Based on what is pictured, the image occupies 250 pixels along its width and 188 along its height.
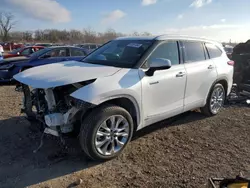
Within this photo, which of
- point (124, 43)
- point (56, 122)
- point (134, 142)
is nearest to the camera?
point (56, 122)

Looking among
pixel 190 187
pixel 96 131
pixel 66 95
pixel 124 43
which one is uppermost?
pixel 124 43

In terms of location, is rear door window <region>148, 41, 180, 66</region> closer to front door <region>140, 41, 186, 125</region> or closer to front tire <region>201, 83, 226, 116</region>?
front door <region>140, 41, 186, 125</region>

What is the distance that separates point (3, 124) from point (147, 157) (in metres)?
2.96

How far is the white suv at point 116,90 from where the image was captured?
3086 mm

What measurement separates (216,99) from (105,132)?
315cm

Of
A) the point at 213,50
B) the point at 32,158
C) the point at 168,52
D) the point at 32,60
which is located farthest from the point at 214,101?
the point at 32,60

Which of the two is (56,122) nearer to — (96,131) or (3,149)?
(96,131)

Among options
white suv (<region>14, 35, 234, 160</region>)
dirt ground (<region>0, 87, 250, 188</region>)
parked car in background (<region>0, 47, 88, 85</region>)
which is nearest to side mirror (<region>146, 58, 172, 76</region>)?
white suv (<region>14, 35, 234, 160</region>)

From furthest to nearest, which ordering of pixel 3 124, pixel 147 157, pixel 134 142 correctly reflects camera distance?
pixel 3 124
pixel 134 142
pixel 147 157

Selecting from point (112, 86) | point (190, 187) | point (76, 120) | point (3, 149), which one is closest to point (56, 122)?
point (76, 120)

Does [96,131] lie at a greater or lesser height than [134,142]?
greater

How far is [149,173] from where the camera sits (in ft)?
10.2

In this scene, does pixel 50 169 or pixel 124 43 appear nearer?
pixel 50 169

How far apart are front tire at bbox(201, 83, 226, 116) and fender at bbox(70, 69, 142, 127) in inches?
85.4
